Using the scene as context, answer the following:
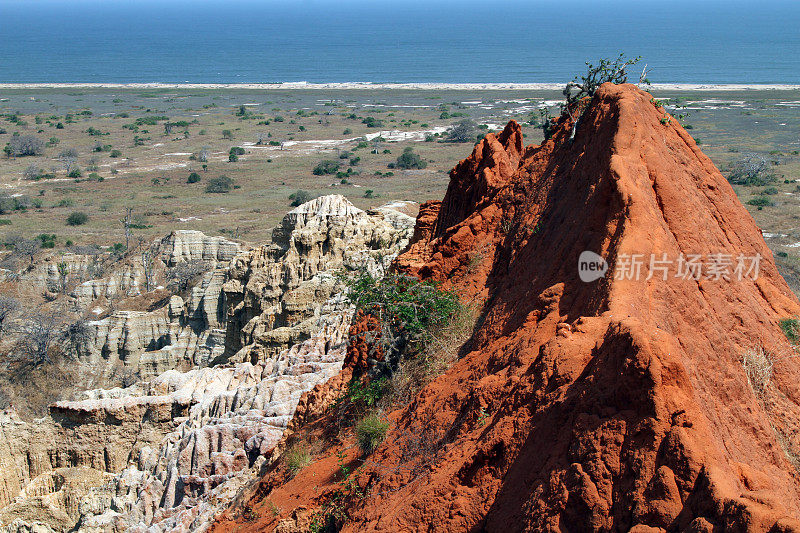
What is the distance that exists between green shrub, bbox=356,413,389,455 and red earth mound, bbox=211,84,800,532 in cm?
25

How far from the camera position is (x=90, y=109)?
337ft

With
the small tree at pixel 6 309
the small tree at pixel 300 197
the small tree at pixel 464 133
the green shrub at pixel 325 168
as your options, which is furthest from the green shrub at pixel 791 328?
the small tree at pixel 464 133

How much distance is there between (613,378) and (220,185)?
5626 cm

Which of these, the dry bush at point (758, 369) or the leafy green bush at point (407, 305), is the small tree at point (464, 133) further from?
the dry bush at point (758, 369)

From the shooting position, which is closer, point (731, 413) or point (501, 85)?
point (731, 413)

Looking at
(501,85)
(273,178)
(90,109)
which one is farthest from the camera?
(501,85)

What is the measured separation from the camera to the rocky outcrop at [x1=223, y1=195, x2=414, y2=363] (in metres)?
21.3

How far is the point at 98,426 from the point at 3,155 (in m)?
69.0

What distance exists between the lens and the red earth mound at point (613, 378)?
5387mm

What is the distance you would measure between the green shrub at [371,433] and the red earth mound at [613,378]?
0.84 ft

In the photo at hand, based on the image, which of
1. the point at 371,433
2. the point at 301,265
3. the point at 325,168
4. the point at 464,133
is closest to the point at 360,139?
the point at 464,133

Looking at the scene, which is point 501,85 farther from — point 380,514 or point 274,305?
point 380,514

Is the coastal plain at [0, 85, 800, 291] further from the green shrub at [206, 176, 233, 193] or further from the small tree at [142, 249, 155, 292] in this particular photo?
the small tree at [142, 249, 155, 292]

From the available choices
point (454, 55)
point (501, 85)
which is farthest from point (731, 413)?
point (454, 55)
